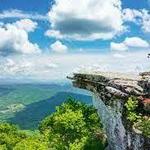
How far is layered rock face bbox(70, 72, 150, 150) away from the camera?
175 ft

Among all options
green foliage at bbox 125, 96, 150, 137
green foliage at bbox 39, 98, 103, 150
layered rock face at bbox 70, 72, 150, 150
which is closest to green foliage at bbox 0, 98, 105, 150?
green foliage at bbox 39, 98, 103, 150

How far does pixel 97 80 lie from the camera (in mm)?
66938

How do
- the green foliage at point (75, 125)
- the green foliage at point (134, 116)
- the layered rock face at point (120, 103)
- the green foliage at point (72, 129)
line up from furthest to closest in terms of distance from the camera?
the green foliage at point (75, 125) < the green foliage at point (72, 129) < the layered rock face at point (120, 103) < the green foliage at point (134, 116)

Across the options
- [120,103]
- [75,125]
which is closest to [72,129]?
[75,125]

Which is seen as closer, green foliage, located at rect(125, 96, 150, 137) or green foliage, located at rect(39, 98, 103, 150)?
green foliage, located at rect(125, 96, 150, 137)

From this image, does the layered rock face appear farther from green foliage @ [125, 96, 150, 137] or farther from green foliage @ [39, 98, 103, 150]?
green foliage @ [39, 98, 103, 150]

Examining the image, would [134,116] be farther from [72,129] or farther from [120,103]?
[72,129]

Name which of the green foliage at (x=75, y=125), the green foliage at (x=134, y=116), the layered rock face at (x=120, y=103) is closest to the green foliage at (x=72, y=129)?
the green foliage at (x=75, y=125)

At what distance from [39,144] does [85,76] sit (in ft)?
94.9

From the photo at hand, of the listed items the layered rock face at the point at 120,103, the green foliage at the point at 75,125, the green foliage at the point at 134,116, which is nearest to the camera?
the green foliage at the point at 134,116

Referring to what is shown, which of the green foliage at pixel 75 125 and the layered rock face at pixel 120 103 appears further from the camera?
the green foliage at pixel 75 125

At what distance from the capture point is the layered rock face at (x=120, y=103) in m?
53.4

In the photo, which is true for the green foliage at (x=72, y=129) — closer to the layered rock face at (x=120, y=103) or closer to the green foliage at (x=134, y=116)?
the layered rock face at (x=120, y=103)

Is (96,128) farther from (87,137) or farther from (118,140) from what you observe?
(118,140)
